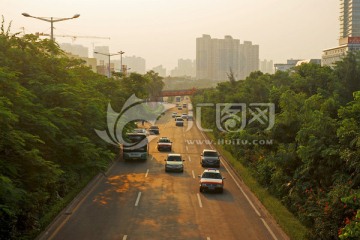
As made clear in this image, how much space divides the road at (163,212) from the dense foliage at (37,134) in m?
1.89

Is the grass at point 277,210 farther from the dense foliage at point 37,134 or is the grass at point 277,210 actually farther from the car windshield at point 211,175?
the dense foliage at point 37,134

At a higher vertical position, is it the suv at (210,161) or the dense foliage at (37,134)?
the dense foliage at (37,134)

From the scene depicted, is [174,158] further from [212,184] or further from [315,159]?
[315,159]

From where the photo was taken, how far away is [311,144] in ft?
67.9

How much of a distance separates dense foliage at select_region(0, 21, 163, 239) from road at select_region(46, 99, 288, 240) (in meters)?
1.89

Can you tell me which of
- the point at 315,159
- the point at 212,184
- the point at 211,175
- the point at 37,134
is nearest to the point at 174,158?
the point at 211,175

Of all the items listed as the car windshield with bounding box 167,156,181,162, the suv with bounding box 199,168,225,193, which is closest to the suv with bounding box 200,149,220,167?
the car windshield with bounding box 167,156,181,162

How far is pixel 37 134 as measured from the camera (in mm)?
19812

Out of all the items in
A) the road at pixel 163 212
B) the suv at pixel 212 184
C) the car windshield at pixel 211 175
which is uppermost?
the car windshield at pixel 211 175

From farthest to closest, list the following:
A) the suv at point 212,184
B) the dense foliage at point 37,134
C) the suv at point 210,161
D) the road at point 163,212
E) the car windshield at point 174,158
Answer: the suv at point 210,161 → the car windshield at point 174,158 → the suv at point 212,184 → the road at point 163,212 → the dense foliage at point 37,134

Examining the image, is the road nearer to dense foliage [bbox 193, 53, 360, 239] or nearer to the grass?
the grass

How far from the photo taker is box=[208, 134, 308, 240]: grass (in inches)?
752

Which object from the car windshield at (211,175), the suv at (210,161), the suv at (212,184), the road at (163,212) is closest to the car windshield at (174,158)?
the road at (163,212)

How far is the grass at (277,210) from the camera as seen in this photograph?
19089mm
